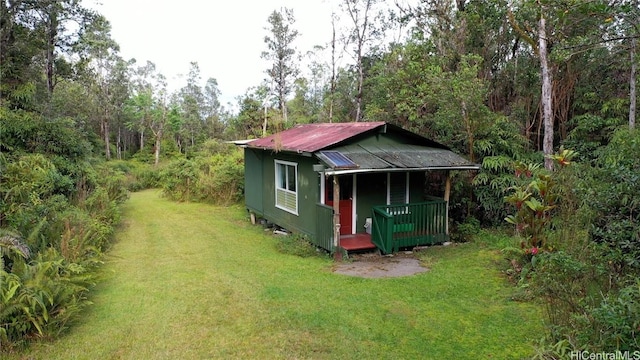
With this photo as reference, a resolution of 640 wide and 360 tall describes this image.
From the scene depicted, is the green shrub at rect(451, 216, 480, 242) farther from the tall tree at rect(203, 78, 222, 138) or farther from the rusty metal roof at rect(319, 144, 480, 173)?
the tall tree at rect(203, 78, 222, 138)

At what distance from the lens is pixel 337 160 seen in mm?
8445

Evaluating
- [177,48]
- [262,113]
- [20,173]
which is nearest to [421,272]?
[20,173]

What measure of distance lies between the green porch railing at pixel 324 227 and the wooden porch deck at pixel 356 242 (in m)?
0.34

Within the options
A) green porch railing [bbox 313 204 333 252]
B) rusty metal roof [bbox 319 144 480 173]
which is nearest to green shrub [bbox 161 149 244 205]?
green porch railing [bbox 313 204 333 252]

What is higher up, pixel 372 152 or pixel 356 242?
pixel 372 152

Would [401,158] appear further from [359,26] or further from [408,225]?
[359,26]

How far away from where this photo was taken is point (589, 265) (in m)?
3.90

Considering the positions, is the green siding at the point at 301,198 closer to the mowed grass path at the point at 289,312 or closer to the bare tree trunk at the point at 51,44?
the mowed grass path at the point at 289,312

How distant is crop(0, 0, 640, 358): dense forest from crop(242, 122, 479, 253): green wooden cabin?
1.64 metres

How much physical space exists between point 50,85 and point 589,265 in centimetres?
1663

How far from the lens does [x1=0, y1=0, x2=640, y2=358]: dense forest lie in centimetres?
392

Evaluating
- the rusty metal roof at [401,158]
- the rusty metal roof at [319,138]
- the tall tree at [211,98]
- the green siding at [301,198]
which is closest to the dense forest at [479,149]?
the rusty metal roof at [401,158]

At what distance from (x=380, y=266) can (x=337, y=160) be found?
2340 millimetres

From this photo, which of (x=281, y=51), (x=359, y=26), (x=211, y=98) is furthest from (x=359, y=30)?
(x=211, y=98)
